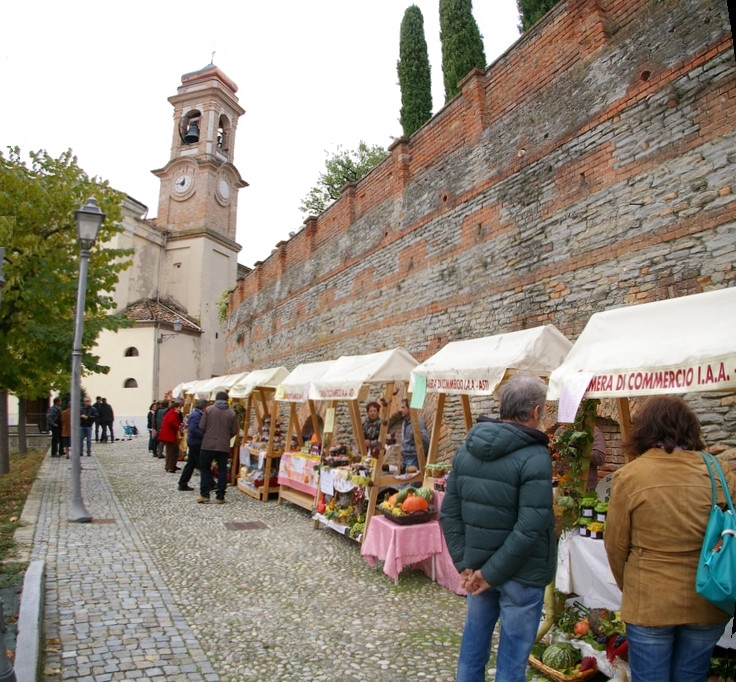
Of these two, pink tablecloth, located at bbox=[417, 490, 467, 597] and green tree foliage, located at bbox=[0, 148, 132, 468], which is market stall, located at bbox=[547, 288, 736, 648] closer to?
pink tablecloth, located at bbox=[417, 490, 467, 597]

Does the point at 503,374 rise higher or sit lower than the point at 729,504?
higher

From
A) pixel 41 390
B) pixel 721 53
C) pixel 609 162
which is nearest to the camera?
pixel 721 53

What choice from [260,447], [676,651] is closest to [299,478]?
[260,447]

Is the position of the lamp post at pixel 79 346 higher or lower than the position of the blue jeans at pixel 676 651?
higher

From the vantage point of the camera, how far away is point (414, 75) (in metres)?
16.4

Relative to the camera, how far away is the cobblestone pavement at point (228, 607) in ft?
12.2

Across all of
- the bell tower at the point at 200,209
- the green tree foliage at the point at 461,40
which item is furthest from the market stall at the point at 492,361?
the bell tower at the point at 200,209

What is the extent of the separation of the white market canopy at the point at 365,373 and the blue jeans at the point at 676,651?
16.2 ft

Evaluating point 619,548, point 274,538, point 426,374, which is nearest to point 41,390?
point 274,538

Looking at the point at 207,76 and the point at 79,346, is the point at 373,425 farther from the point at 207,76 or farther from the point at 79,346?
the point at 207,76

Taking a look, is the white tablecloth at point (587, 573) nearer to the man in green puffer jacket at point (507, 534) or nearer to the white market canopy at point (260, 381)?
the man in green puffer jacket at point (507, 534)

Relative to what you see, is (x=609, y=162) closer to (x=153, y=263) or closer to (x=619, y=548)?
(x=619, y=548)

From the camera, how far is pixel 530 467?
8.48 ft

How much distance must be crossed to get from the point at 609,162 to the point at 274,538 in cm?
644
